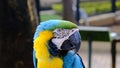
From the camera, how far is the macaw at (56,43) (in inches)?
51.7

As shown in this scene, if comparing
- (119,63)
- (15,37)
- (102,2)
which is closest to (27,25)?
(15,37)

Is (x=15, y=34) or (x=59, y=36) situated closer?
(x=59, y=36)

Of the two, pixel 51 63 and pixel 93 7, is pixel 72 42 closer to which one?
pixel 51 63

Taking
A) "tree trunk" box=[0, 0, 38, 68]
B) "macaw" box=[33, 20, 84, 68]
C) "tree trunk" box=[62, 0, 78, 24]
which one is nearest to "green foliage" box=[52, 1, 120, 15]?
"tree trunk" box=[62, 0, 78, 24]

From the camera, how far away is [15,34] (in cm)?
204

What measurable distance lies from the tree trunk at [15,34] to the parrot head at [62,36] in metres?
A: 0.71

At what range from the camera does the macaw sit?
1.31 metres

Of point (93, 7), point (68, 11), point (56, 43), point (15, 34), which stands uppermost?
point (56, 43)

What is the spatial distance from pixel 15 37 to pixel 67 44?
0.79m

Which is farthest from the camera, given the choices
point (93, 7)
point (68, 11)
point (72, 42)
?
point (93, 7)

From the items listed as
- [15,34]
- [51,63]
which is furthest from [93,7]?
[51,63]

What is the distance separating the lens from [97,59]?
468 centimetres

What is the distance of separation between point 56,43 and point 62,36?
1.4 inches

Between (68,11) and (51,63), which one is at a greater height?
(51,63)
